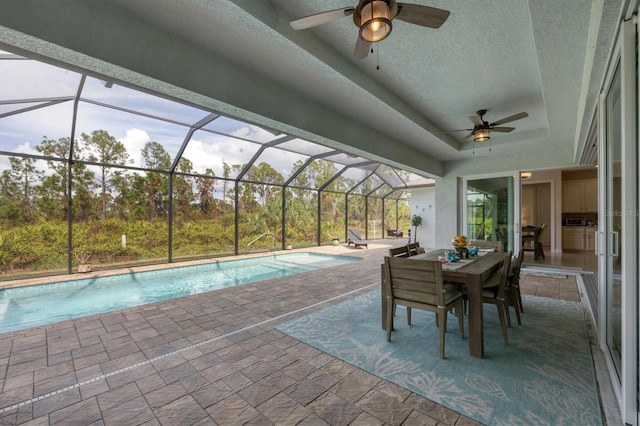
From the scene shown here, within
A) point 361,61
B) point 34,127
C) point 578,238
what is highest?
point 361,61

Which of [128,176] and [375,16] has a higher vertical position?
[375,16]

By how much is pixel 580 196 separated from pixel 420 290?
9.16m

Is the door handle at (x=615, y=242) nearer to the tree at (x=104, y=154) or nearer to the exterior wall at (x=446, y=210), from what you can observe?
the exterior wall at (x=446, y=210)

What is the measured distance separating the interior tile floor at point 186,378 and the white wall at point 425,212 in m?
9.66

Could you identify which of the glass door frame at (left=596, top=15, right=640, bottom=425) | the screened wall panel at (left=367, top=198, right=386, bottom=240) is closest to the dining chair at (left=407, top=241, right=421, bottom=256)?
the glass door frame at (left=596, top=15, right=640, bottom=425)

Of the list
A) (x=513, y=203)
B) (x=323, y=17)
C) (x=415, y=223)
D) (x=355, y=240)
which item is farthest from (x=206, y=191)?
(x=415, y=223)

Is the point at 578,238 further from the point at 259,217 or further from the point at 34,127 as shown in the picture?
the point at 34,127

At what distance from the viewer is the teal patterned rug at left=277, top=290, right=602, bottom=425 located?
1.77 metres

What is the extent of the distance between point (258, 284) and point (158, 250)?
3.72 metres

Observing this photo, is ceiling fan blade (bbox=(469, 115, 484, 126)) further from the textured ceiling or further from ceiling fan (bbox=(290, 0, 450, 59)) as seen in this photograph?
ceiling fan (bbox=(290, 0, 450, 59))

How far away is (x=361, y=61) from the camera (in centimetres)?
321

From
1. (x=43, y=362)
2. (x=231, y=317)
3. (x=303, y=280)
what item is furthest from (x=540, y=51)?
(x=43, y=362)

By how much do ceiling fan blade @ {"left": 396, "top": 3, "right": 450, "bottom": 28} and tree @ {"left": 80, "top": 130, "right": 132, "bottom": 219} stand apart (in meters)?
6.55

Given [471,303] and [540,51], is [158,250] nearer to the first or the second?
[471,303]
